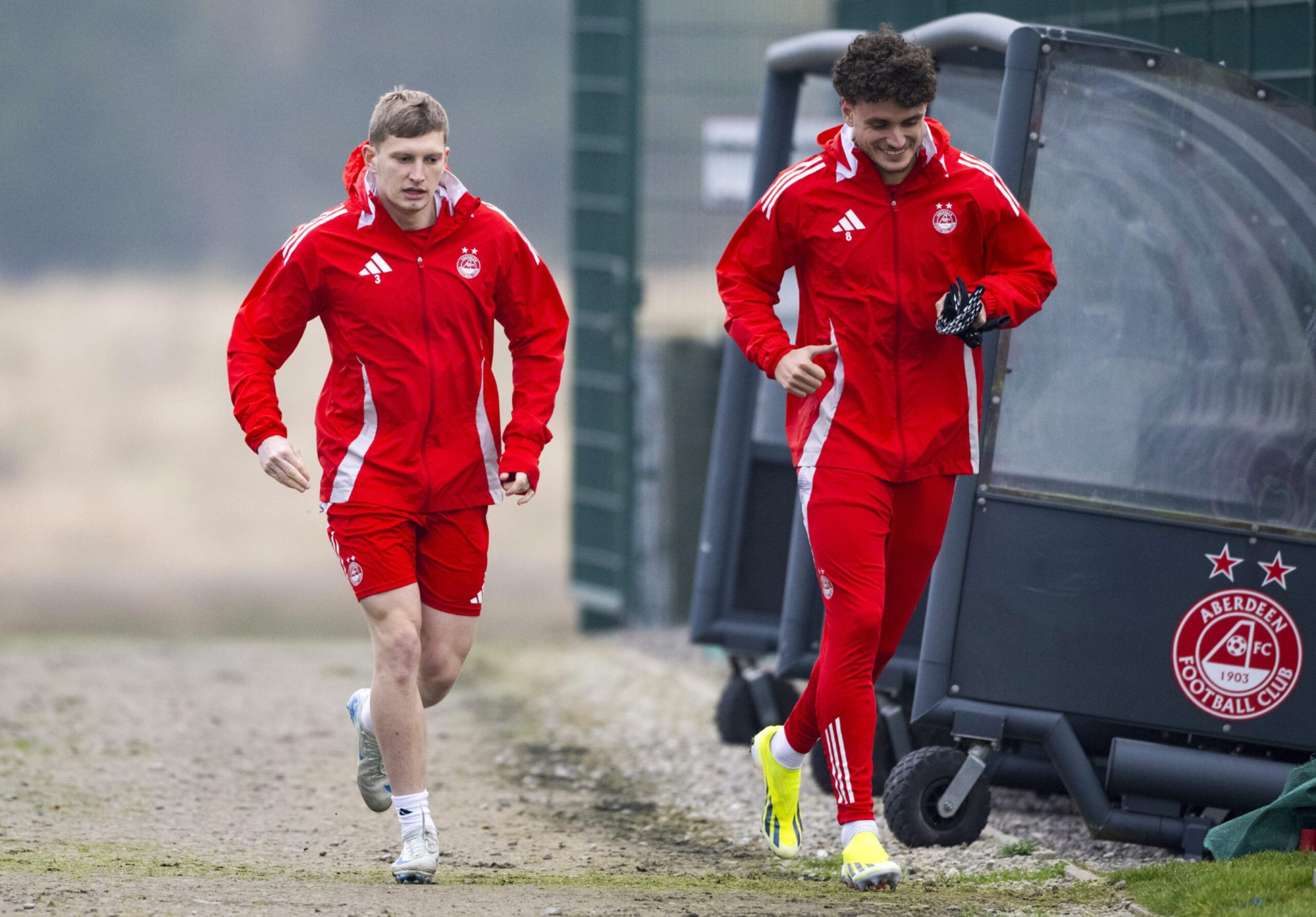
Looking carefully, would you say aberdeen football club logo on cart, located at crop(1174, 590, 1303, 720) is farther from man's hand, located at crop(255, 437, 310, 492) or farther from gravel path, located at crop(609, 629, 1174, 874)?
man's hand, located at crop(255, 437, 310, 492)

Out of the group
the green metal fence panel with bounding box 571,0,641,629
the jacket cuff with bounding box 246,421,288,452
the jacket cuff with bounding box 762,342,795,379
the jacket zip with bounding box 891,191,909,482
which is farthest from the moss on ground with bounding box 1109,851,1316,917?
the green metal fence panel with bounding box 571,0,641,629

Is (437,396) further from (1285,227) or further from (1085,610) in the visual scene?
(1285,227)

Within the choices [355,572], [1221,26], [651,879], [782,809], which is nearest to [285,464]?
[355,572]

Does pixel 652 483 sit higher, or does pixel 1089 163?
pixel 1089 163

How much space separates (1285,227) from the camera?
17.5 feet

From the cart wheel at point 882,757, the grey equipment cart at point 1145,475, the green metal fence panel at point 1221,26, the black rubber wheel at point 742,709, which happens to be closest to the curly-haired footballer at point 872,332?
the grey equipment cart at point 1145,475

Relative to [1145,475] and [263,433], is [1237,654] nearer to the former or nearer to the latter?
A: [1145,475]

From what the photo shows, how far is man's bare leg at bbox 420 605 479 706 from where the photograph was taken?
16.3ft

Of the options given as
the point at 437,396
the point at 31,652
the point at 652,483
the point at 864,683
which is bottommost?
the point at 31,652

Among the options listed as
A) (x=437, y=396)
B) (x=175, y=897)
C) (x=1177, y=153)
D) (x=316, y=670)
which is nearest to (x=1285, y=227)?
(x=1177, y=153)

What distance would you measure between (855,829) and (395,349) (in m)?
1.65

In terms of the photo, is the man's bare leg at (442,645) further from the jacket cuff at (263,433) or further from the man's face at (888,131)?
the man's face at (888,131)

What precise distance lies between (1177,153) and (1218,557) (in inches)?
45.0

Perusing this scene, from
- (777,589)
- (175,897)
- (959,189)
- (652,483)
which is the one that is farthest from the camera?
(652,483)
